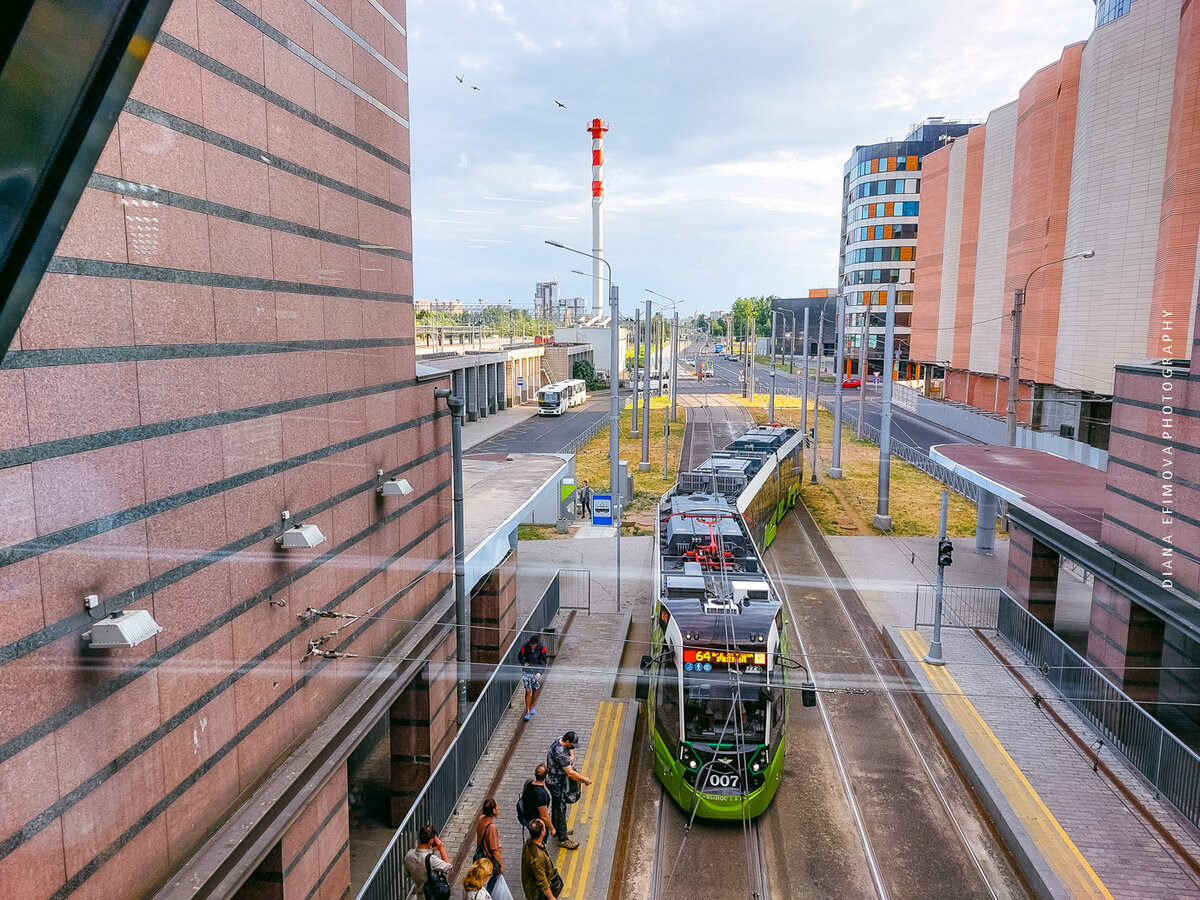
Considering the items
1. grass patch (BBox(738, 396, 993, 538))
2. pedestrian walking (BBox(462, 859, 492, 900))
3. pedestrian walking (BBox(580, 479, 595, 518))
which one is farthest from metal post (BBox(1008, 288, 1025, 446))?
Answer: pedestrian walking (BBox(462, 859, 492, 900))

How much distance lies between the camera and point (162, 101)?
14.4ft

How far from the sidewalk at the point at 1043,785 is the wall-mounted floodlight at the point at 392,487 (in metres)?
7.07

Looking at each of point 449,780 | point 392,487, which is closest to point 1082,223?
point 392,487

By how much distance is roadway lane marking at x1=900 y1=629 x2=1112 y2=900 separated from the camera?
7.84 m

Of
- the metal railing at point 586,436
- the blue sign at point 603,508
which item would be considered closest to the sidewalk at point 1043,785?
the blue sign at point 603,508

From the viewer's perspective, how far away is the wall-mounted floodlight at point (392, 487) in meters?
7.72

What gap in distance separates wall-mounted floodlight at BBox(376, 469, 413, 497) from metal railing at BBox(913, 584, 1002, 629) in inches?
423

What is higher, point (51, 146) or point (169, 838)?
point (51, 146)

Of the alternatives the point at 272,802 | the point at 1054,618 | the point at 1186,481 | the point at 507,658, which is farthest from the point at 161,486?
the point at 1054,618

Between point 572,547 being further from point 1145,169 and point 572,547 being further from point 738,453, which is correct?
point 1145,169

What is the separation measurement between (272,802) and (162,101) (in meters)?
4.44

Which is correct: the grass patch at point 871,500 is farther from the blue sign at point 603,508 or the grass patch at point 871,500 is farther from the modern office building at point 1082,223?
the blue sign at point 603,508

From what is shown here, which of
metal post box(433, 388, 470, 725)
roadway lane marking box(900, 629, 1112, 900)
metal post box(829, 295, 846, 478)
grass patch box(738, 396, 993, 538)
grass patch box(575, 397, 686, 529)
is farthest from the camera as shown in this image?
metal post box(829, 295, 846, 478)

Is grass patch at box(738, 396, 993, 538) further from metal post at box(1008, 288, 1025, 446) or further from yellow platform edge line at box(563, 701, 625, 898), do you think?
yellow platform edge line at box(563, 701, 625, 898)
